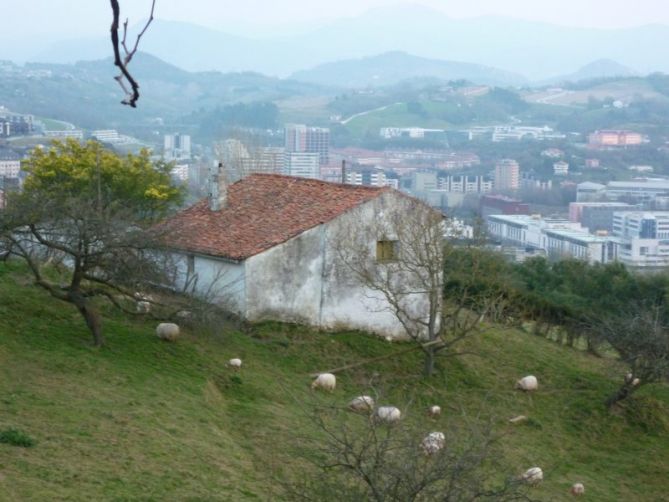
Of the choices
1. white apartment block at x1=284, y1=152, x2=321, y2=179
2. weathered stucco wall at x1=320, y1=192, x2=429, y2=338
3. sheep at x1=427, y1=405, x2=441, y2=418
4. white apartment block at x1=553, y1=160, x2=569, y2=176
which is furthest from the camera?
white apartment block at x1=553, y1=160, x2=569, y2=176

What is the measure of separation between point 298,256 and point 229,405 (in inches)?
278

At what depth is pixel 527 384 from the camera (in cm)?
2705

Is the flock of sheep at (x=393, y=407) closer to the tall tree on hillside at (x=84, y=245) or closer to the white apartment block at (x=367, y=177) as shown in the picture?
the tall tree on hillside at (x=84, y=245)

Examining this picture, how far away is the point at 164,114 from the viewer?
586 ft

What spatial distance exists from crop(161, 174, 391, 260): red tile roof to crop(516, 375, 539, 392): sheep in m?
5.94

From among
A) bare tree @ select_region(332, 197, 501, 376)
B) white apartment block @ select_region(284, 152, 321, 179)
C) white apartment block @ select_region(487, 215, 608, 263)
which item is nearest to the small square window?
bare tree @ select_region(332, 197, 501, 376)

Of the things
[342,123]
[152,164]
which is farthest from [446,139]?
[152,164]

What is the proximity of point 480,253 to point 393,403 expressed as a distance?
6.15 metres

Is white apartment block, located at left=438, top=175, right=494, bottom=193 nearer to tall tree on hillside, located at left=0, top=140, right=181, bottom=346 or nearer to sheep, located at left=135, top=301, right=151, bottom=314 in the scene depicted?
sheep, located at left=135, top=301, right=151, bottom=314

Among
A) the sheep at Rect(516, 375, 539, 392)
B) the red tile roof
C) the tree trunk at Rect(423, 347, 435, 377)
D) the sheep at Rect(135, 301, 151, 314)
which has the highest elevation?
the red tile roof

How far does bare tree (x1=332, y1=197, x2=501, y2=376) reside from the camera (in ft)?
89.0

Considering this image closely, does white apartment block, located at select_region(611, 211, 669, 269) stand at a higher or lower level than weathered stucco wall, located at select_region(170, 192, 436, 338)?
lower

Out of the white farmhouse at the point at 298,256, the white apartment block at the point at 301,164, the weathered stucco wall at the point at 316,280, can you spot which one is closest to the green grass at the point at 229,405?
the weathered stucco wall at the point at 316,280

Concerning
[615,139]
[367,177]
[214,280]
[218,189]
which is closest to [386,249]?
[214,280]
